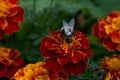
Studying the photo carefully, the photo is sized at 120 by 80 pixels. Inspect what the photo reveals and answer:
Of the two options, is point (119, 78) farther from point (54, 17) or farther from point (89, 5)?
point (89, 5)

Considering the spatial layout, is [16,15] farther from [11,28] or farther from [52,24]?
[52,24]

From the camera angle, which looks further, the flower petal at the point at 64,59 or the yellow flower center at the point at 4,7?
the yellow flower center at the point at 4,7

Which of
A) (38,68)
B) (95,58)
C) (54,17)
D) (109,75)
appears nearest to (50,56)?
(38,68)

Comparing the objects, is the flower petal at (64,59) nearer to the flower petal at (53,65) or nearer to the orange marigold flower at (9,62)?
the flower petal at (53,65)

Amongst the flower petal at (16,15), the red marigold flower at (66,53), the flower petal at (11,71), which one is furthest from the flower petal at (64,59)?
the flower petal at (16,15)

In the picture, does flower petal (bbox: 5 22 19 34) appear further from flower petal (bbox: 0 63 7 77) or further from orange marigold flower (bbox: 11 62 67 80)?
orange marigold flower (bbox: 11 62 67 80)

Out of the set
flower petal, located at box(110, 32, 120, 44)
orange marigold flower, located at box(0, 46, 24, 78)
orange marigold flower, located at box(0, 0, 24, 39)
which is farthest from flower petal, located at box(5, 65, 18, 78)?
flower petal, located at box(110, 32, 120, 44)

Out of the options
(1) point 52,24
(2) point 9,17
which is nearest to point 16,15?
(2) point 9,17
